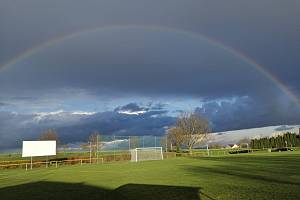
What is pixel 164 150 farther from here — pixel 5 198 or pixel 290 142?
pixel 290 142

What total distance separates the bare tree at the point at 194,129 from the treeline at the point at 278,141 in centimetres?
2053

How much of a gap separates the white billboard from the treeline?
70.2 metres

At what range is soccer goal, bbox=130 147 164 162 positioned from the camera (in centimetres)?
5450

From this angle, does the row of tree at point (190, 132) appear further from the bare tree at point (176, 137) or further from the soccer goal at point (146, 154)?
the soccer goal at point (146, 154)

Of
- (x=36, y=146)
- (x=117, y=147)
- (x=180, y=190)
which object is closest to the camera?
(x=180, y=190)

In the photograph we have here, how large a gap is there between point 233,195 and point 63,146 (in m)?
50.2

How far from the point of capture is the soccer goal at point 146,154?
5450cm

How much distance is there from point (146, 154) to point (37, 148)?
1622 centimetres

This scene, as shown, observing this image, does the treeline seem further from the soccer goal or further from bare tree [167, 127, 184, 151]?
the soccer goal

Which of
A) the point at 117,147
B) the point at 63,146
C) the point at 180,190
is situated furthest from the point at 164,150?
the point at 180,190

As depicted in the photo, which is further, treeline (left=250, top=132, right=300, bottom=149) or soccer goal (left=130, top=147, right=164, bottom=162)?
treeline (left=250, top=132, right=300, bottom=149)

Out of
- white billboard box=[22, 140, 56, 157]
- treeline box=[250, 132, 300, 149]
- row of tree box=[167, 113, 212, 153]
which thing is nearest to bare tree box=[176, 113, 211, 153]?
row of tree box=[167, 113, 212, 153]

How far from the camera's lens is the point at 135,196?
1388 cm

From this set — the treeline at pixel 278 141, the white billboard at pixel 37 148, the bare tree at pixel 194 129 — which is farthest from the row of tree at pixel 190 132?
the white billboard at pixel 37 148
